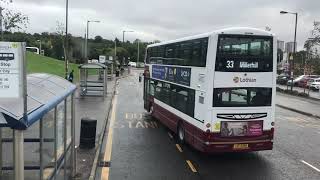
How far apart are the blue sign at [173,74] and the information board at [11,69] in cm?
1077

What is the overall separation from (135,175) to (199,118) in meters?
2.94

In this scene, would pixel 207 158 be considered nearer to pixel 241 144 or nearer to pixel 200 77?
pixel 241 144

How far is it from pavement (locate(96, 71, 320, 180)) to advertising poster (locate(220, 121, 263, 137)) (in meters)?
0.87

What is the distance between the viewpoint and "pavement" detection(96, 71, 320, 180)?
1241 centimetres

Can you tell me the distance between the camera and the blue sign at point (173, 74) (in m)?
15.9

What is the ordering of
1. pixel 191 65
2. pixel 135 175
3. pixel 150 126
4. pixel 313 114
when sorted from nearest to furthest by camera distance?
pixel 135 175 → pixel 191 65 → pixel 150 126 → pixel 313 114

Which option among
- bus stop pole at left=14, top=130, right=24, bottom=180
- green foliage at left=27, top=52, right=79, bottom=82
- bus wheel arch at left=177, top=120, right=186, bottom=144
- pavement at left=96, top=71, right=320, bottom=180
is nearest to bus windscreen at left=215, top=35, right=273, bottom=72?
pavement at left=96, top=71, right=320, bottom=180

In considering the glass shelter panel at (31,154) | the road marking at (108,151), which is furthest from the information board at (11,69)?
the road marking at (108,151)

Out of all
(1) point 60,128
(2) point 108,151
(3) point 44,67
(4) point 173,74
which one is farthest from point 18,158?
(3) point 44,67

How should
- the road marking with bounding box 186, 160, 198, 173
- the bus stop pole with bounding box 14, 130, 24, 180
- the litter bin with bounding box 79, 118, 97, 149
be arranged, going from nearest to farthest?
1. the bus stop pole with bounding box 14, 130, 24, 180
2. the road marking with bounding box 186, 160, 198, 173
3. the litter bin with bounding box 79, 118, 97, 149

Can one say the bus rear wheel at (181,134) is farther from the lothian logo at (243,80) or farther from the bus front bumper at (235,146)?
the lothian logo at (243,80)

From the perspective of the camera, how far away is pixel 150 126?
20.9m

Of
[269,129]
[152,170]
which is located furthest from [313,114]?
Result: [152,170]

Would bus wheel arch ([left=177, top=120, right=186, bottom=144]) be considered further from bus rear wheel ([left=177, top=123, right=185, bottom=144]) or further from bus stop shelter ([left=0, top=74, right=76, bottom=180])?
bus stop shelter ([left=0, top=74, right=76, bottom=180])
